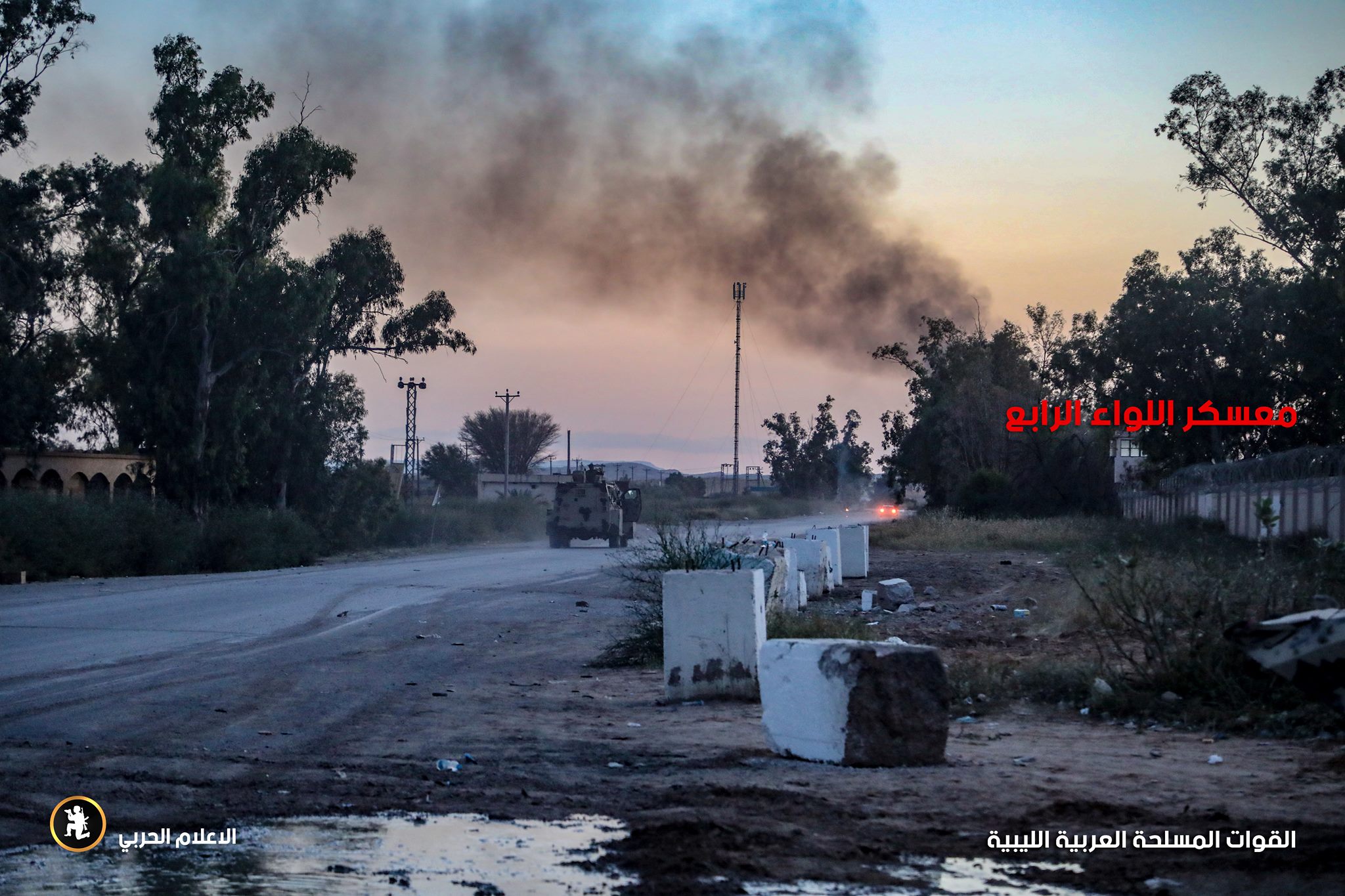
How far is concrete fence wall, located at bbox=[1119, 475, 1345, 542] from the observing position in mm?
26812

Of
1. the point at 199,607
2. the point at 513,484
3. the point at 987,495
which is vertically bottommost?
the point at 199,607

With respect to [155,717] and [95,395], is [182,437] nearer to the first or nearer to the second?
[95,395]

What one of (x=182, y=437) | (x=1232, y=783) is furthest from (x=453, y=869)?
(x=182, y=437)

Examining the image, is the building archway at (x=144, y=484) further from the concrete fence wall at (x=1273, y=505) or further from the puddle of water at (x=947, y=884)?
the puddle of water at (x=947, y=884)

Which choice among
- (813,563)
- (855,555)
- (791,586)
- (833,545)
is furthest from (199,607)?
(855,555)

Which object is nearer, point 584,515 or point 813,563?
point 813,563

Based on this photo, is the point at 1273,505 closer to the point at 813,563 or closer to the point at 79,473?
the point at 813,563

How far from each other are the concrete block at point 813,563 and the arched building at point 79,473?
75.2 feet

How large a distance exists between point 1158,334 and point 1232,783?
1856 inches

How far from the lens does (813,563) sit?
66.0ft

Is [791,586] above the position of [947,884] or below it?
above

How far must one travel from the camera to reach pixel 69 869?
495cm

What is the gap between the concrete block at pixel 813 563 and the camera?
1984 cm

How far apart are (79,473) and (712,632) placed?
1567 inches
